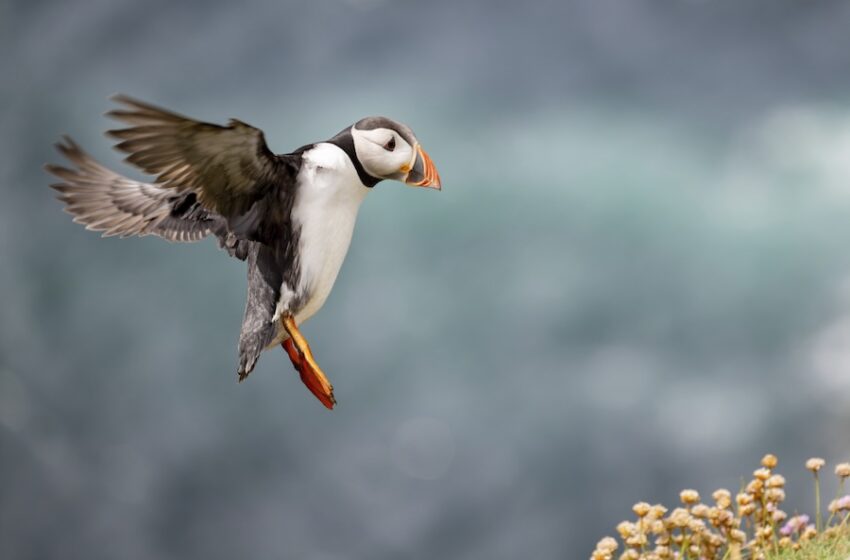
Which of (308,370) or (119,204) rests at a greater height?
(119,204)

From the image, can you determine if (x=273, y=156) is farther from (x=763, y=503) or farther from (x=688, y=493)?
(x=763, y=503)

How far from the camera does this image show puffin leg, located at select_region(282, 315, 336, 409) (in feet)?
12.3

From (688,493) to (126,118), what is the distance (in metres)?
2.37

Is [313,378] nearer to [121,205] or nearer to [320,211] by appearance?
[320,211]

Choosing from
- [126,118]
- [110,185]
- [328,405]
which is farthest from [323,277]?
[110,185]

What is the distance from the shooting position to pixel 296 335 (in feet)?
12.4

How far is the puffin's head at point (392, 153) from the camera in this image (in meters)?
3.79

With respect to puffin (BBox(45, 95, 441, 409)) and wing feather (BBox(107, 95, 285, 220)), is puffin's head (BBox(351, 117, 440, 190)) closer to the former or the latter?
puffin (BBox(45, 95, 441, 409))

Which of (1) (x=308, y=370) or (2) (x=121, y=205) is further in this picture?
(2) (x=121, y=205)

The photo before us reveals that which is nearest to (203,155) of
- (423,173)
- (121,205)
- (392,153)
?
(392,153)

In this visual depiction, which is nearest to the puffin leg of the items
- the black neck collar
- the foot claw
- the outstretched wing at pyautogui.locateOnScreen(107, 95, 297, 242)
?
the foot claw

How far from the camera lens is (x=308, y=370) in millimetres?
3811

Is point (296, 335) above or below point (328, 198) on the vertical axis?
below

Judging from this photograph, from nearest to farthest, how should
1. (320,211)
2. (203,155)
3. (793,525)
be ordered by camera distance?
1. (203,155)
2. (320,211)
3. (793,525)
